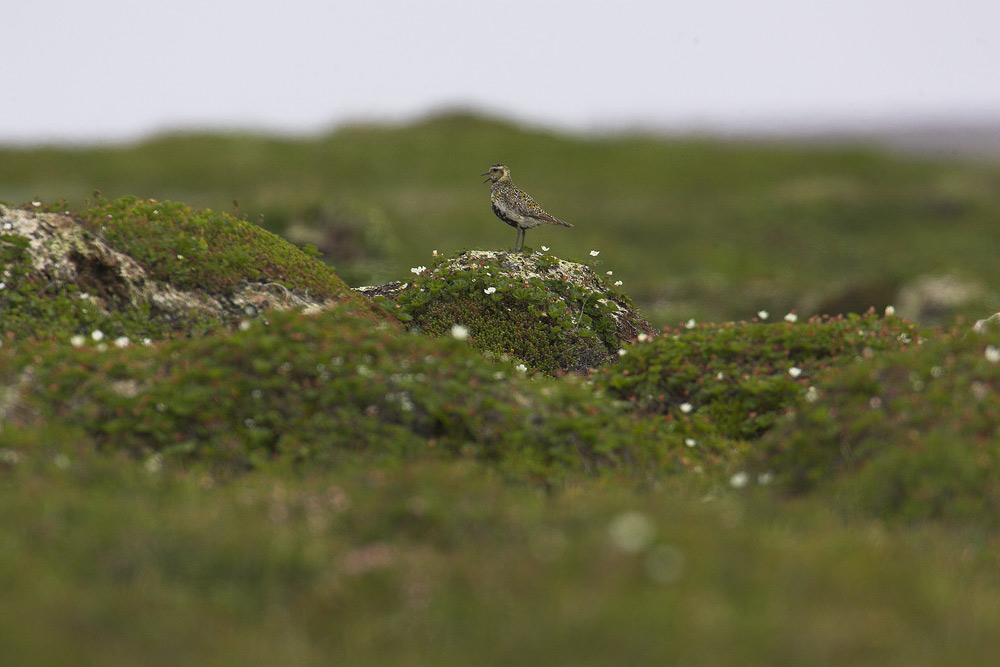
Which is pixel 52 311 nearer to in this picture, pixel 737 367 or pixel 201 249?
pixel 201 249

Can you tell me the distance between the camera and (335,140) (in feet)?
151

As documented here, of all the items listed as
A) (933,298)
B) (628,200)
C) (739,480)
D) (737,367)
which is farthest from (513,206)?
(628,200)

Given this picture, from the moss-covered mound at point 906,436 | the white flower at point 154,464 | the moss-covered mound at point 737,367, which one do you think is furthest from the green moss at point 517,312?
the white flower at point 154,464

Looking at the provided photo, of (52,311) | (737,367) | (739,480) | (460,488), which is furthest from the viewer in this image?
(737,367)

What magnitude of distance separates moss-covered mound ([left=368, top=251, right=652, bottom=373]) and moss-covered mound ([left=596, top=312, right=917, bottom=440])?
1421 mm

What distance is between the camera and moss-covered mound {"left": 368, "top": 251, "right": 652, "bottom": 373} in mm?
10875

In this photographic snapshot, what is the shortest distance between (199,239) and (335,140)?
36892 mm

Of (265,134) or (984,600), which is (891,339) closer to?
(984,600)

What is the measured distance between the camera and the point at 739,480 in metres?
6.97

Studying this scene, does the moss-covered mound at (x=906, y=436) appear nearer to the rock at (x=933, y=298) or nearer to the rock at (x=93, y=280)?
the rock at (x=93, y=280)

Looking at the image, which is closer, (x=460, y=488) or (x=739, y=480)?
(x=460, y=488)

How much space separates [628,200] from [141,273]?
30.5 meters

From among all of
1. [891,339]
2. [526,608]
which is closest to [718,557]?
[526,608]

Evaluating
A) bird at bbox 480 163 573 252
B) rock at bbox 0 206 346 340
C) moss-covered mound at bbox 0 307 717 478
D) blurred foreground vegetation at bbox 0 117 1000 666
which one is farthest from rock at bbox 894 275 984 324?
rock at bbox 0 206 346 340
